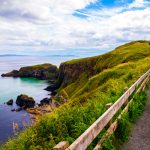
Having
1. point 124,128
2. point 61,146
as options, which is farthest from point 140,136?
point 61,146

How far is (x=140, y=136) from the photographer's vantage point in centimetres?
1196

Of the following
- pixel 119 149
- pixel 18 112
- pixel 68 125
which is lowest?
pixel 18 112

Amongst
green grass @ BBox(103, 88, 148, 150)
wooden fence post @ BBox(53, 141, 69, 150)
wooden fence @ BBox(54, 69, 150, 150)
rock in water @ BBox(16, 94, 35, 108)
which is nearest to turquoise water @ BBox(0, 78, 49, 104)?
rock in water @ BBox(16, 94, 35, 108)

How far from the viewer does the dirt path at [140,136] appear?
425 inches

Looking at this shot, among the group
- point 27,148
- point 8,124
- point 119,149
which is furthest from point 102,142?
point 8,124

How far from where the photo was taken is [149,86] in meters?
25.3

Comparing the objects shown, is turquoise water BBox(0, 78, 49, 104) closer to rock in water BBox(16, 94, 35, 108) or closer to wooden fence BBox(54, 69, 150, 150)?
rock in water BBox(16, 94, 35, 108)

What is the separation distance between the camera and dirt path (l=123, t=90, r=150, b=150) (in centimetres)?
1079

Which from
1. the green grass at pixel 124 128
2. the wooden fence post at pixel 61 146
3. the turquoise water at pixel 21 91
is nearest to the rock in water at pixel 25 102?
the turquoise water at pixel 21 91

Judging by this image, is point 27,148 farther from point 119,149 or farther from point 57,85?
point 57,85

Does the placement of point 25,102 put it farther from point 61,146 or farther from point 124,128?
point 61,146

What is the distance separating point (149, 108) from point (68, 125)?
7.34 m

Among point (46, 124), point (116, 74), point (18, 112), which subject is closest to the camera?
point (46, 124)

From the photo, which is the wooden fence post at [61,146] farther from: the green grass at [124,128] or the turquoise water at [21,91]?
the turquoise water at [21,91]
